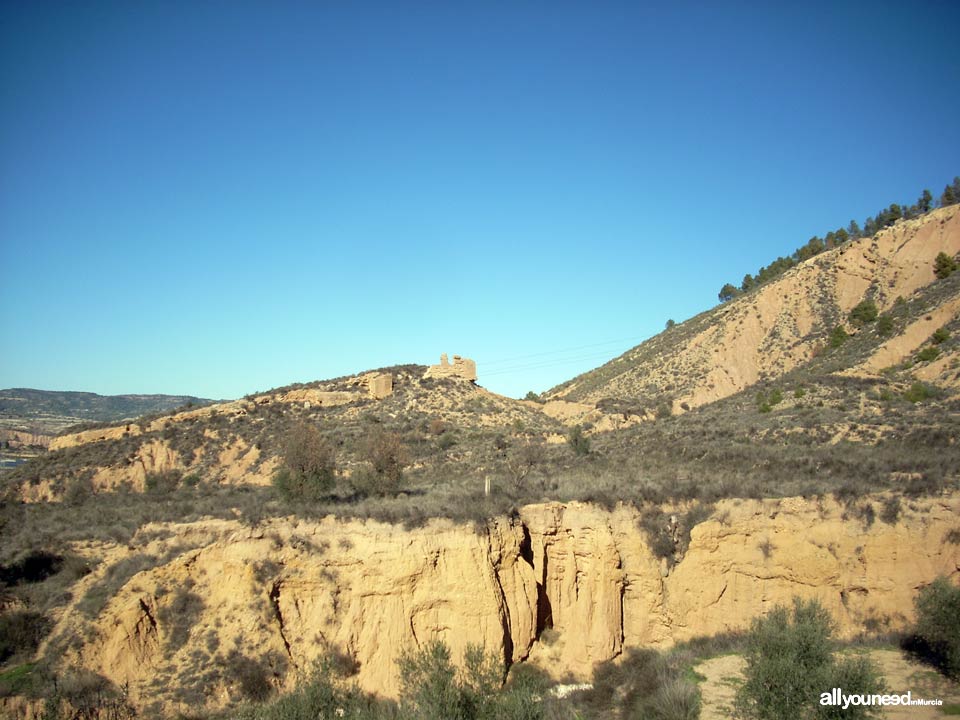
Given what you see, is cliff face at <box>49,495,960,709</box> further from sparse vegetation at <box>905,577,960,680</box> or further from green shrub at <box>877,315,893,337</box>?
green shrub at <box>877,315,893,337</box>

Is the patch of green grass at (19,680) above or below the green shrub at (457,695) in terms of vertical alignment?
below

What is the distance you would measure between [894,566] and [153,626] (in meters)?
19.3

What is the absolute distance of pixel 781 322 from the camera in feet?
212

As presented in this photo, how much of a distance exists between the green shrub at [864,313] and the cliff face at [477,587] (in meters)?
45.6

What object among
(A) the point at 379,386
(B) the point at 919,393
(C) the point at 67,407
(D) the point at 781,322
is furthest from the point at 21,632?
(C) the point at 67,407

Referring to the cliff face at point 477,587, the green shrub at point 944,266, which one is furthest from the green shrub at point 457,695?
the green shrub at point 944,266

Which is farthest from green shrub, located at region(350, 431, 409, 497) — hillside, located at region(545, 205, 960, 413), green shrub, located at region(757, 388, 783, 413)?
hillside, located at region(545, 205, 960, 413)

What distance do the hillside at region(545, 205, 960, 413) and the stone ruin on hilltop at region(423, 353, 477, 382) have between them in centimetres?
1098

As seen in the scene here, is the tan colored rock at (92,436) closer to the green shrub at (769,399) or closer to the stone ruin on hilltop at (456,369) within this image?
the stone ruin on hilltop at (456,369)

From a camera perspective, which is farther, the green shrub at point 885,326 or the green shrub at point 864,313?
the green shrub at point 864,313

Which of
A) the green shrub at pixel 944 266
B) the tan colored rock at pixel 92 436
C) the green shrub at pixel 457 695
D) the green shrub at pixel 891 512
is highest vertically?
the green shrub at pixel 944 266

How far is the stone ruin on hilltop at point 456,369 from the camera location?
55.4 metres

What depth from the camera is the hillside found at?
193ft

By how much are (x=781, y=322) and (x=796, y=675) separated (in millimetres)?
58594
